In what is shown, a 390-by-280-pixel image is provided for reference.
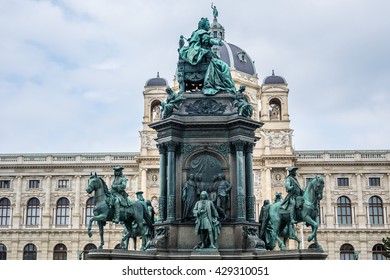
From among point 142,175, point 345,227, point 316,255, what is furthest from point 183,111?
point 345,227

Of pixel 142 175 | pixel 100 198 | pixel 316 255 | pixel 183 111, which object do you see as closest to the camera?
pixel 316 255

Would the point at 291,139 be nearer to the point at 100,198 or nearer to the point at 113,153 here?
the point at 113,153

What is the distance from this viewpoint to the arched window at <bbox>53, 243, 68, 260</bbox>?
68.6 meters

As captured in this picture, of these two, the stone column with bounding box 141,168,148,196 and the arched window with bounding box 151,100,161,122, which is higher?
the arched window with bounding box 151,100,161,122

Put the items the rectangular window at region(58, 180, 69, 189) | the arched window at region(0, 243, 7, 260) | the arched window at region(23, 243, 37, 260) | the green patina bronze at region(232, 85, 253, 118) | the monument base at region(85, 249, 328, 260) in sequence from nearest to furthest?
the monument base at region(85, 249, 328, 260) → the green patina bronze at region(232, 85, 253, 118) → the arched window at region(23, 243, 37, 260) → the arched window at region(0, 243, 7, 260) → the rectangular window at region(58, 180, 69, 189)

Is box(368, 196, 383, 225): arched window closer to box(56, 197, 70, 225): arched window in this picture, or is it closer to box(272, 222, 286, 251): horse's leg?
box(56, 197, 70, 225): arched window

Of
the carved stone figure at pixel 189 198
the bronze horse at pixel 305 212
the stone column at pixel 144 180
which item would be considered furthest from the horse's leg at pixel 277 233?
the stone column at pixel 144 180

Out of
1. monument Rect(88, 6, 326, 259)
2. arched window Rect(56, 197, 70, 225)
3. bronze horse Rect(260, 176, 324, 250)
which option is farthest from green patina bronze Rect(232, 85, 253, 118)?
arched window Rect(56, 197, 70, 225)

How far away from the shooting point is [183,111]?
57.0 feet

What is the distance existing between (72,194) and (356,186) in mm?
35338

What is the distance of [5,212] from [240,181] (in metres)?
59.6

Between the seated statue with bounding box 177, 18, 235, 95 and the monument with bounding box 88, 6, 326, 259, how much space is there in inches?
1.8

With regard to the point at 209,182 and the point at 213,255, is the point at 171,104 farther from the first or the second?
the point at 213,255

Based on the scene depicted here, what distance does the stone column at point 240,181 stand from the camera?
16.2m
